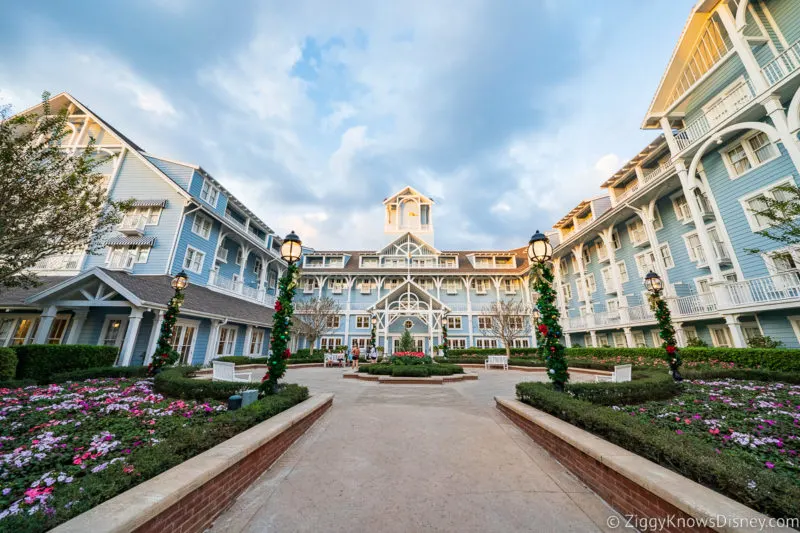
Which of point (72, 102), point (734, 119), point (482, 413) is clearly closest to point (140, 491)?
point (482, 413)

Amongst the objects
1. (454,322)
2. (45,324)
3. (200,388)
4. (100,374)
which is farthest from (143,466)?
(454,322)

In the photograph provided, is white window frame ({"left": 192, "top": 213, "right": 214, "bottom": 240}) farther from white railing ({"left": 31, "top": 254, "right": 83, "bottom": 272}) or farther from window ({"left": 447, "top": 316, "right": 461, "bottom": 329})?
window ({"left": 447, "top": 316, "right": 461, "bottom": 329})

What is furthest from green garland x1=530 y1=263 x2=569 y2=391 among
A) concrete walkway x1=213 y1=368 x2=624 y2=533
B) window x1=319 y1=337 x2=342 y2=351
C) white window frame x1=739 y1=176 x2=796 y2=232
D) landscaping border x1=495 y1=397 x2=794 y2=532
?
window x1=319 y1=337 x2=342 y2=351

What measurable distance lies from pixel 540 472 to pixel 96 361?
15.0m

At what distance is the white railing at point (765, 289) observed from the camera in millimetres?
11430

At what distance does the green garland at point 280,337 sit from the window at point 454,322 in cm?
2429

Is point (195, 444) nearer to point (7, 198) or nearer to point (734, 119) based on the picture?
point (7, 198)

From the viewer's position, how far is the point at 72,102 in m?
17.8

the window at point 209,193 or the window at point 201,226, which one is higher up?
the window at point 209,193

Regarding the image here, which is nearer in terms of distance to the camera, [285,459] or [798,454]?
[798,454]

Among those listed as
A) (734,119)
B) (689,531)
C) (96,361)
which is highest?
(734,119)

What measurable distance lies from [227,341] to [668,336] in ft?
75.5

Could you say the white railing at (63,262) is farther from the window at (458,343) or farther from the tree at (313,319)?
the window at (458,343)

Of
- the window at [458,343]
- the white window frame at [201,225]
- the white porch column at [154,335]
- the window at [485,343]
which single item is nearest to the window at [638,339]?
the window at [485,343]
